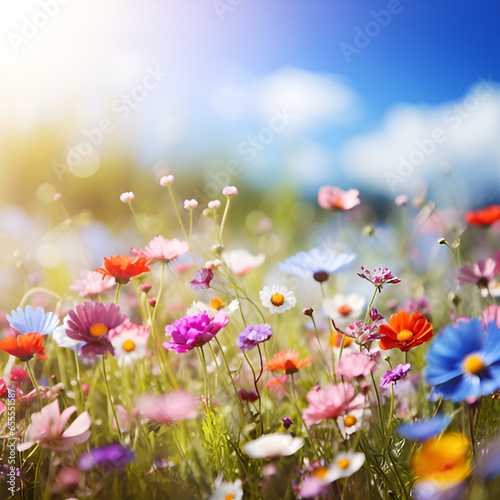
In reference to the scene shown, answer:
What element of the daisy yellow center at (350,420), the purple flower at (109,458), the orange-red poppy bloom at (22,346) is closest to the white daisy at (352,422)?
the daisy yellow center at (350,420)

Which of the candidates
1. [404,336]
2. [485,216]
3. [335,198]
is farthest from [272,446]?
[485,216]

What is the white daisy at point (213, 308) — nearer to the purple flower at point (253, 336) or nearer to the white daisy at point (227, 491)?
the purple flower at point (253, 336)

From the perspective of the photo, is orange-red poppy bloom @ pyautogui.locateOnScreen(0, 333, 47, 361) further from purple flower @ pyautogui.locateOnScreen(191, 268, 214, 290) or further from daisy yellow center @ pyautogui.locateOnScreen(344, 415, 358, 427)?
daisy yellow center @ pyautogui.locateOnScreen(344, 415, 358, 427)

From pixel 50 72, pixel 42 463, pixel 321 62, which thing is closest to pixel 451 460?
pixel 42 463

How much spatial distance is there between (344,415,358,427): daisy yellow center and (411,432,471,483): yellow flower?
6 cm

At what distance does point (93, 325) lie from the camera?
543mm

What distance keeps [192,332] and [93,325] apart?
0.35ft

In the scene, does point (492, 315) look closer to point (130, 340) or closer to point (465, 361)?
point (465, 361)

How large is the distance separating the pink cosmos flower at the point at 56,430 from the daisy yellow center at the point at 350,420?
0.84 ft

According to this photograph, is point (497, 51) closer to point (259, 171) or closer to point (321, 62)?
point (321, 62)

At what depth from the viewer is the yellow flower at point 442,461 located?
465 mm

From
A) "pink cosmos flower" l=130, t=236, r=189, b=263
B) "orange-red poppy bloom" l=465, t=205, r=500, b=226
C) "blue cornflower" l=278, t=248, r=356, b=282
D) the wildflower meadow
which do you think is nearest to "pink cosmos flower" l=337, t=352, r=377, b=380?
the wildflower meadow

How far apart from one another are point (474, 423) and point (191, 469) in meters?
0.30

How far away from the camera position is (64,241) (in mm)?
942
